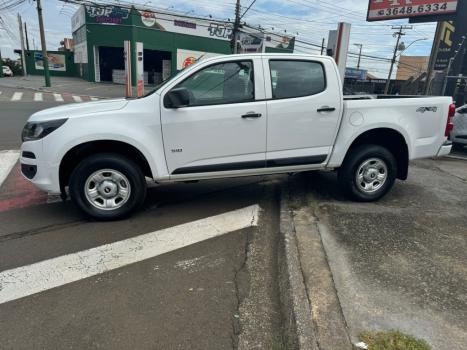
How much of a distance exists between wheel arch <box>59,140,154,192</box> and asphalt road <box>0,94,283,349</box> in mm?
588

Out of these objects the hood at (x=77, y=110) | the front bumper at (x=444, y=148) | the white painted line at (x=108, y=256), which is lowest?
the white painted line at (x=108, y=256)

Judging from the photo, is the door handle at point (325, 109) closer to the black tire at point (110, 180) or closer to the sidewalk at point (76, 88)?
the black tire at point (110, 180)

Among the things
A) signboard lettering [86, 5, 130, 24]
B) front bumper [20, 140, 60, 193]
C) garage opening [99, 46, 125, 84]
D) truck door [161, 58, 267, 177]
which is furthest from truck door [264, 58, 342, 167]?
garage opening [99, 46, 125, 84]

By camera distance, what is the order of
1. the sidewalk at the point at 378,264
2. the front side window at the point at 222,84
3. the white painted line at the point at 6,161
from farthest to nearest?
the white painted line at the point at 6,161, the front side window at the point at 222,84, the sidewalk at the point at 378,264

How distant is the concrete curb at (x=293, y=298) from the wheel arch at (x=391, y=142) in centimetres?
179

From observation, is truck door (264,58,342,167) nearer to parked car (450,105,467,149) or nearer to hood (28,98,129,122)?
hood (28,98,129,122)

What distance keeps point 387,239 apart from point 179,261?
7.20 feet

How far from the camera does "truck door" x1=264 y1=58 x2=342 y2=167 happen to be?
4.79 metres

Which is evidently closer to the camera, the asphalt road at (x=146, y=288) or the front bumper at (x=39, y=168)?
the asphalt road at (x=146, y=288)

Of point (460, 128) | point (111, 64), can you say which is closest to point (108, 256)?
point (460, 128)

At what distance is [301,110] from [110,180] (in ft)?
7.91

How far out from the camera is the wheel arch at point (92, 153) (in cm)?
446

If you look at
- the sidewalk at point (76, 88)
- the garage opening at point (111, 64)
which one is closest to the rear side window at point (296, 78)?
the sidewalk at point (76, 88)

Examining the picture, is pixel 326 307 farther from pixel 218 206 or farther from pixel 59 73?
pixel 59 73
